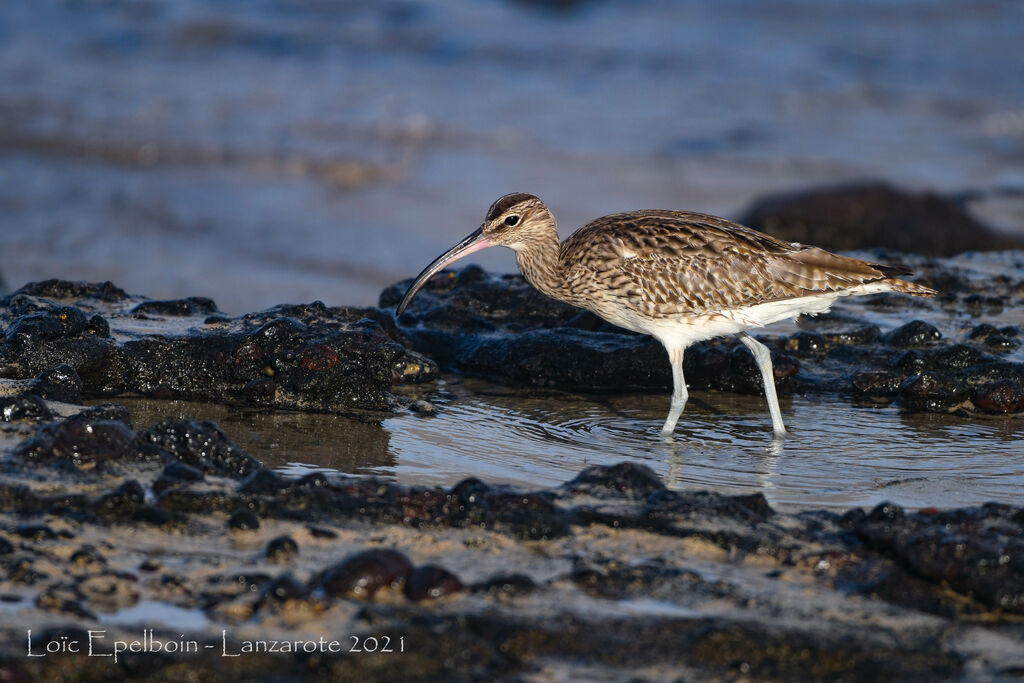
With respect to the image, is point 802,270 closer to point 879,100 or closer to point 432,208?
point 432,208

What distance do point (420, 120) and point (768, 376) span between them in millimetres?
12494

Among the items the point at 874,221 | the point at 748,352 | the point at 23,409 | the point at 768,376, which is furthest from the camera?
the point at 874,221

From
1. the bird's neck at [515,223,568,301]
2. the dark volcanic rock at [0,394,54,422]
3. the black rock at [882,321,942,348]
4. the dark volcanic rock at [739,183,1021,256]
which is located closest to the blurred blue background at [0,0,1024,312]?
the dark volcanic rock at [739,183,1021,256]

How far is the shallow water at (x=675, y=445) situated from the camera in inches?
234

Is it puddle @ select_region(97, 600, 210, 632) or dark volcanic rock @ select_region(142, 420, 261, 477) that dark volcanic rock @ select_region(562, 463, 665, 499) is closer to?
dark volcanic rock @ select_region(142, 420, 261, 477)

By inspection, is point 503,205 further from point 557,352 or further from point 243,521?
point 243,521

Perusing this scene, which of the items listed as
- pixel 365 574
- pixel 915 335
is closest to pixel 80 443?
pixel 365 574

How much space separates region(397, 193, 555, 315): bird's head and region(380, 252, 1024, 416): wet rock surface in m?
0.65

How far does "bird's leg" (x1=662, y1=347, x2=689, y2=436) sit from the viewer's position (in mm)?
6848

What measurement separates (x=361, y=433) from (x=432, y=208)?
9.09 metres

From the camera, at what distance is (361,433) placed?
659cm

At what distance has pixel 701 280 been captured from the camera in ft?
23.7

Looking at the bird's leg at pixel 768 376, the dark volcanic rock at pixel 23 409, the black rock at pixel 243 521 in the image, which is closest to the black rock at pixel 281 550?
the black rock at pixel 243 521

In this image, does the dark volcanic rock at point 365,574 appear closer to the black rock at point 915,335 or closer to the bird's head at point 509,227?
the bird's head at point 509,227
